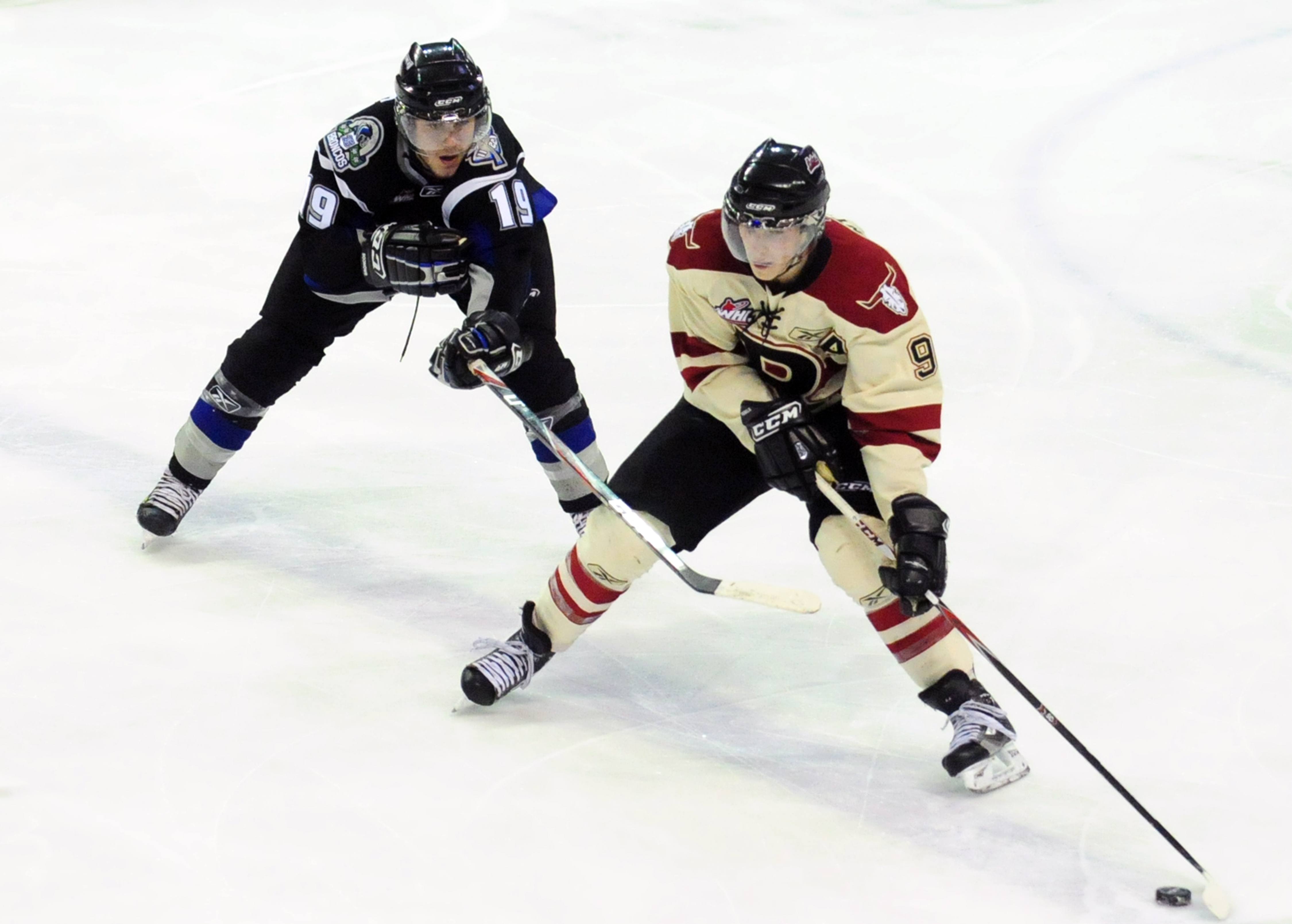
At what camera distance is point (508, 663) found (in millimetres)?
2992

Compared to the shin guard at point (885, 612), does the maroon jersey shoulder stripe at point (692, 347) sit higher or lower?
higher

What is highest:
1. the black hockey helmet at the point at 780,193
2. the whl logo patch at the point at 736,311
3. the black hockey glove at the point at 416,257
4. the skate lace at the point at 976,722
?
the black hockey helmet at the point at 780,193

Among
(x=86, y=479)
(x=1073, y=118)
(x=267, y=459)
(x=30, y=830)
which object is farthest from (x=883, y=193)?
(x=30, y=830)

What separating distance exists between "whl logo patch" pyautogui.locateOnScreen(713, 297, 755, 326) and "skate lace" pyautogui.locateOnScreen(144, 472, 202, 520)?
4.99 ft

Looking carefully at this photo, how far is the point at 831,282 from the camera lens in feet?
8.77

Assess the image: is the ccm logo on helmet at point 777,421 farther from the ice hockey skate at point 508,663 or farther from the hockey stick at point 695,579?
the ice hockey skate at point 508,663

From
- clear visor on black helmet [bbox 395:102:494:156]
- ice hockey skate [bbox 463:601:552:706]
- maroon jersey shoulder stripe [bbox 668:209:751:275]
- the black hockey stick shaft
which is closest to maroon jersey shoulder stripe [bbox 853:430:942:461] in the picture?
the black hockey stick shaft

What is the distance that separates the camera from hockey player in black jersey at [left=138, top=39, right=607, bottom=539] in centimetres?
315

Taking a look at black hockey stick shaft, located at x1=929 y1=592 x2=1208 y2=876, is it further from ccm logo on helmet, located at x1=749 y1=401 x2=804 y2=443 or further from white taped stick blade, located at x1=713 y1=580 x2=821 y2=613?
ccm logo on helmet, located at x1=749 y1=401 x2=804 y2=443

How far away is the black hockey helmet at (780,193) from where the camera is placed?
8.43ft

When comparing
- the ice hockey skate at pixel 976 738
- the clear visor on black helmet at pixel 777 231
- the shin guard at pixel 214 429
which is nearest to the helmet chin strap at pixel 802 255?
the clear visor on black helmet at pixel 777 231

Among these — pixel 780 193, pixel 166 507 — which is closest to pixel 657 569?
pixel 166 507

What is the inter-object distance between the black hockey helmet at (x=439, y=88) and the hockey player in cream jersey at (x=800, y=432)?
57cm

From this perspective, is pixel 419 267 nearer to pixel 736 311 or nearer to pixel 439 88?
pixel 439 88
